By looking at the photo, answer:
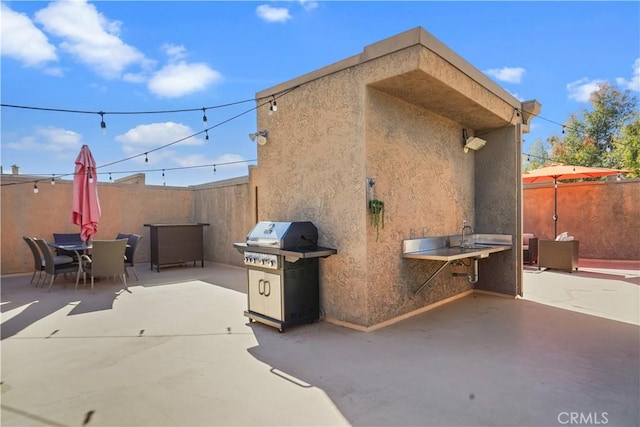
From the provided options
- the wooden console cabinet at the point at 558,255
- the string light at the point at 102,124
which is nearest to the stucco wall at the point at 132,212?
the string light at the point at 102,124

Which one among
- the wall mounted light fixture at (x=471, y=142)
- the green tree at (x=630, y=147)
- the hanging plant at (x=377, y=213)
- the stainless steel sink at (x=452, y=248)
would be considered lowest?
the stainless steel sink at (x=452, y=248)

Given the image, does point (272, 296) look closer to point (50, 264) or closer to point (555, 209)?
point (50, 264)

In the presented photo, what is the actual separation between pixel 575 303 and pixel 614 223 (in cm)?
524

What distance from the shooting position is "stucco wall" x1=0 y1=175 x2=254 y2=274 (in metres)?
7.55

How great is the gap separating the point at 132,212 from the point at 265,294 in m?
6.91

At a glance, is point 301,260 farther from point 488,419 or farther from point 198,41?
point 198,41

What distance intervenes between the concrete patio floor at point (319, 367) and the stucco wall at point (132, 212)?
140 inches

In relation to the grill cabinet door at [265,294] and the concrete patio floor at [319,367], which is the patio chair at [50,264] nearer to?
the concrete patio floor at [319,367]

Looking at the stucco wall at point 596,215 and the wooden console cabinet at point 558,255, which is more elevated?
the stucco wall at point 596,215

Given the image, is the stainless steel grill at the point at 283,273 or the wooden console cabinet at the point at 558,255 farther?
the wooden console cabinet at the point at 558,255

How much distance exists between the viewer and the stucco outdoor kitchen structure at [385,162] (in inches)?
142

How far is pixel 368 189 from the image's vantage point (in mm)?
3639
